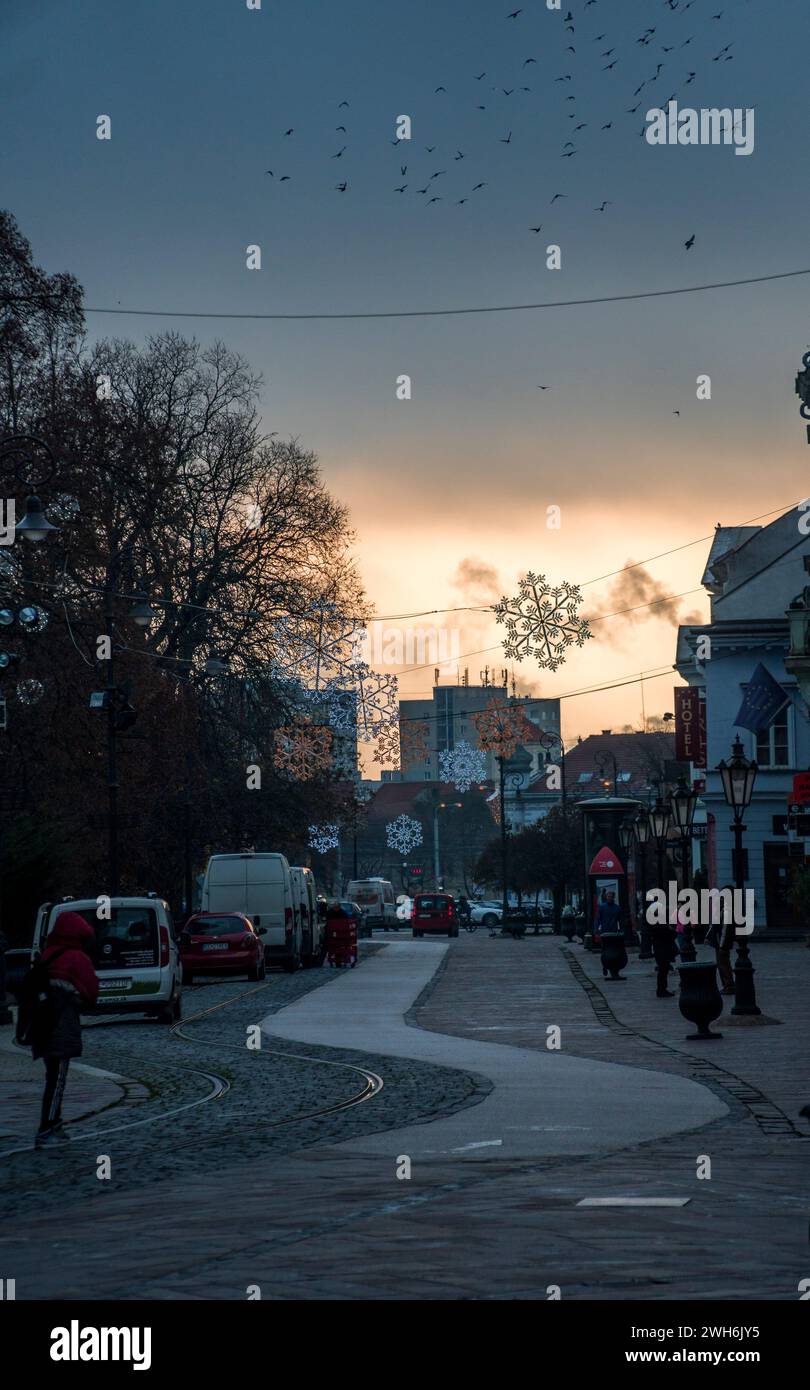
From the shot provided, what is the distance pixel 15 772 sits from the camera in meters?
39.7

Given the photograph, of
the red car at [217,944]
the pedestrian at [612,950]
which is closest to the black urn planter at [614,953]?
the pedestrian at [612,950]

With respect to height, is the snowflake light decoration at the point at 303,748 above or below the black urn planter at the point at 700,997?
above

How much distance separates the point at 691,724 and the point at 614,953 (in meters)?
31.4

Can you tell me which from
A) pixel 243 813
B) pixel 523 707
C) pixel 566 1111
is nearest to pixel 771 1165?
pixel 566 1111

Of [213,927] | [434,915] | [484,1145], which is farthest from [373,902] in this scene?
[484,1145]

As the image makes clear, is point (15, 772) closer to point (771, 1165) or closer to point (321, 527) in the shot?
point (321, 527)

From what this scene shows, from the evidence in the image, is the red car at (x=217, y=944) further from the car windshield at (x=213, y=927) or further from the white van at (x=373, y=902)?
the white van at (x=373, y=902)

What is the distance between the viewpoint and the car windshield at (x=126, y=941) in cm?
2719

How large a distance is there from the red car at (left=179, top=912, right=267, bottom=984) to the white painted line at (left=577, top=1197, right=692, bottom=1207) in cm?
2989

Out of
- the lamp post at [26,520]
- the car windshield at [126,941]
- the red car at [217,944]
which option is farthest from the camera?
the red car at [217,944]

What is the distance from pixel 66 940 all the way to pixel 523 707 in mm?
31511

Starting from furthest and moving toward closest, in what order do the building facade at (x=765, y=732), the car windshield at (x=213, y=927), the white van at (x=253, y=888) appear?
the building facade at (x=765, y=732)
the white van at (x=253, y=888)
the car windshield at (x=213, y=927)

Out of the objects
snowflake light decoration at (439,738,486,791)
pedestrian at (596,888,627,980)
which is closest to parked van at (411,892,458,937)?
snowflake light decoration at (439,738,486,791)

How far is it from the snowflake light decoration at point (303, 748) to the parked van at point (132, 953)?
76.9 feet
